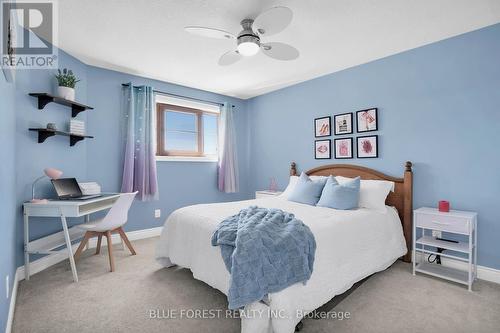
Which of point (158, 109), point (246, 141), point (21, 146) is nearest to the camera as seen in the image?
point (21, 146)

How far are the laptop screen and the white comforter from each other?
1167mm

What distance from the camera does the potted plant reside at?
2.83 metres

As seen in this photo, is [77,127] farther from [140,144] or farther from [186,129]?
[186,129]

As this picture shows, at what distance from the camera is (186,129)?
14.6ft

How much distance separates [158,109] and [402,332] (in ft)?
13.1

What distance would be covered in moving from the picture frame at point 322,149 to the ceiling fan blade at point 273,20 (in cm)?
209

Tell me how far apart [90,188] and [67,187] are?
0.93 ft

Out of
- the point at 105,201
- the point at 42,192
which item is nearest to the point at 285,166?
the point at 105,201

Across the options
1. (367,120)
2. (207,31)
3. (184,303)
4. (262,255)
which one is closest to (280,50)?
(207,31)

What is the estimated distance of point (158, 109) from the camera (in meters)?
4.10

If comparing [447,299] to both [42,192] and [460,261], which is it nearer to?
[460,261]

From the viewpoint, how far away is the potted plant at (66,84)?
2.83 metres

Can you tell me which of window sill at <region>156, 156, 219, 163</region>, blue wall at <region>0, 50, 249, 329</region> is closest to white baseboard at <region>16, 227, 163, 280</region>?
blue wall at <region>0, 50, 249, 329</region>

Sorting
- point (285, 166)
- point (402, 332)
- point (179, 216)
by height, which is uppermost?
point (285, 166)
